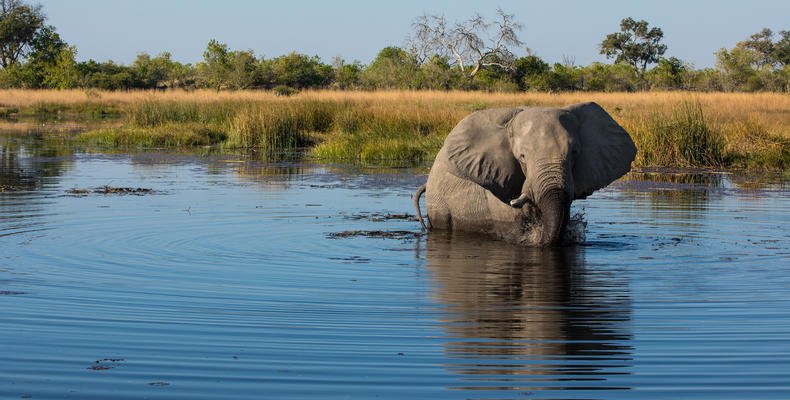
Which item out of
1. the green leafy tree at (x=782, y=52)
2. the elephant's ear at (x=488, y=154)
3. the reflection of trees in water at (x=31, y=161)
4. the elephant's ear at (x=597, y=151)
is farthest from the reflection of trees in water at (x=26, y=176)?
the green leafy tree at (x=782, y=52)

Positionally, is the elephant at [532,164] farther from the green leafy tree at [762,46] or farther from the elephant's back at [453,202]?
the green leafy tree at [762,46]

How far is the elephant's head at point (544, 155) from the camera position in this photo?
7.50 meters

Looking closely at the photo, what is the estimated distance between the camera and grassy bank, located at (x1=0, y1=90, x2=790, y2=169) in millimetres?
17172

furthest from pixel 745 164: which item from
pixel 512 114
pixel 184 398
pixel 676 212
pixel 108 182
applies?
pixel 184 398

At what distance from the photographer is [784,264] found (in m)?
7.20

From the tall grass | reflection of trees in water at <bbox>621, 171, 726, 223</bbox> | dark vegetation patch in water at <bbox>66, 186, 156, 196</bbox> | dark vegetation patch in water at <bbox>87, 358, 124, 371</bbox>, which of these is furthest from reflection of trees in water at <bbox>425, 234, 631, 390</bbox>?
the tall grass

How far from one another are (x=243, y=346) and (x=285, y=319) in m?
0.64

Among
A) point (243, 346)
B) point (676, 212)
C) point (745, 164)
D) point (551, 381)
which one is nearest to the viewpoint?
point (551, 381)

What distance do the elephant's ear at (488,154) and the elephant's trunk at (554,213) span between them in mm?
561

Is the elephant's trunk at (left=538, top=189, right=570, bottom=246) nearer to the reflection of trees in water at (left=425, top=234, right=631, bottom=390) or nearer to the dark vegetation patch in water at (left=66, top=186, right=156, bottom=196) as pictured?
the reflection of trees in water at (left=425, top=234, right=631, bottom=390)

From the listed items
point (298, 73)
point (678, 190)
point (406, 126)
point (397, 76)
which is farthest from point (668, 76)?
point (678, 190)

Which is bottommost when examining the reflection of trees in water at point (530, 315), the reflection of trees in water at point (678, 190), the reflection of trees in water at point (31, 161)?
the reflection of trees in water at point (530, 315)

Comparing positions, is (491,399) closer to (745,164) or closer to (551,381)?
(551,381)

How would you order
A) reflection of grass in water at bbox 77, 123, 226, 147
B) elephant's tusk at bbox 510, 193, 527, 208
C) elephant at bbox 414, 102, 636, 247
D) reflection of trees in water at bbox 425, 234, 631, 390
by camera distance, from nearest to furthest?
reflection of trees in water at bbox 425, 234, 631, 390
elephant at bbox 414, 102, 636, 247
elephant's tusk at bbox 510, 193, 527, 208
reflection of grass in water at bbox 77, 123, 226, 147
